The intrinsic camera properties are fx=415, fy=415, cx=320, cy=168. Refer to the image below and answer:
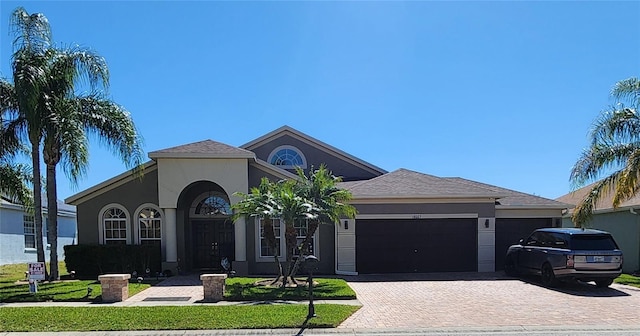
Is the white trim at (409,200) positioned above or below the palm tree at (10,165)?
below

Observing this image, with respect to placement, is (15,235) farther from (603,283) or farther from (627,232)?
(627,232)

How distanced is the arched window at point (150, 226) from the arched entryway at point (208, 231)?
1247 millimetres

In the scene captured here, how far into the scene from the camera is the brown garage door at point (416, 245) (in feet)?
52.3

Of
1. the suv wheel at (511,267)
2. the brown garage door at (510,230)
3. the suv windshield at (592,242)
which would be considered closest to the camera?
the suv windshield at (592,242)

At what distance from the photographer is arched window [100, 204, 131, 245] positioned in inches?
631

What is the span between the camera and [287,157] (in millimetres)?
20719

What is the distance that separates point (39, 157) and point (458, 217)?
48.9 feet

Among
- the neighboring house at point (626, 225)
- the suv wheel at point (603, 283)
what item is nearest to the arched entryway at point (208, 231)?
the suv wheel at point (603, 283)

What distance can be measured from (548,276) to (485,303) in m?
3.84

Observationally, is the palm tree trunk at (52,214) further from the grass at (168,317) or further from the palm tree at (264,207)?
the palm tree at (264,207)

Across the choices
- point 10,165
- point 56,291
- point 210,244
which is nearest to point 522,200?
point 210,244

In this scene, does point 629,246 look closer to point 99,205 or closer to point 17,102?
point 99,205

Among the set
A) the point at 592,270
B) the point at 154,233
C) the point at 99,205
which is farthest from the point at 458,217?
the point at 99,205

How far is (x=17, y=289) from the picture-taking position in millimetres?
11938
